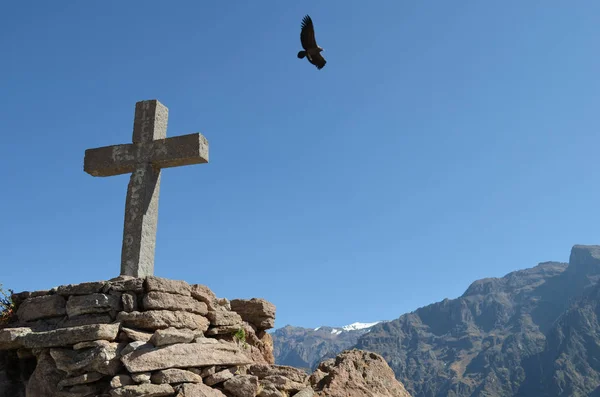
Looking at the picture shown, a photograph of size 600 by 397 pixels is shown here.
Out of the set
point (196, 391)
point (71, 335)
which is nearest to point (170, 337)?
point (196, 391)

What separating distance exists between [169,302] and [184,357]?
895mm

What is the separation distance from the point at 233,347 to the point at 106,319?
78.1 inches

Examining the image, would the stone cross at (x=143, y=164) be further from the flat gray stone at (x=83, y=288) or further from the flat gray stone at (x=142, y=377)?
the flat gray stone at (x=142, y=377)

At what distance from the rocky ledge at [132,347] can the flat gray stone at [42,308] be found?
0.02 meters

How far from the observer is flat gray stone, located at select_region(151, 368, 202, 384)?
25.8ft

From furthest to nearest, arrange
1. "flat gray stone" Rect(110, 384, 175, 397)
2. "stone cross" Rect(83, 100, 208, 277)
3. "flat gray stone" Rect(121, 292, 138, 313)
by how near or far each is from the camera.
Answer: "stone cross" Rect(83, 100, 208, 277)
"flat gray stone" Rect(121, 292, 138, 313)
"flat gray stone" Rect(110, 384, 175, 397)

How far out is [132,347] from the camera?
7922 mm

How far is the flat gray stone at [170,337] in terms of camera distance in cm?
809

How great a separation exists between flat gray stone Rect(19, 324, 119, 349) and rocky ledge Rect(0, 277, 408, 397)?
0.05 ft

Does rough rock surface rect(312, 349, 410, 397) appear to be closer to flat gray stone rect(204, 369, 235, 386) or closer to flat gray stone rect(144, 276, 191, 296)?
flat gray stone rect(204, 369, 235, 386)

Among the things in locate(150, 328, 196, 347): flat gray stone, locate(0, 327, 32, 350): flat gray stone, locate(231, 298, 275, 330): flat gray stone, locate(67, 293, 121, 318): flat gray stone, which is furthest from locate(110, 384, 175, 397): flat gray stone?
locate(231, 298, 275, 330): flat gray stone

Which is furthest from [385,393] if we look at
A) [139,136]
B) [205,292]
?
[139,136]

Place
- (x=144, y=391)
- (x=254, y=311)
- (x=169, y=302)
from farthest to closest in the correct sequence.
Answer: (x=254, y=311), (x=169, y=302), (x=144, y=391)

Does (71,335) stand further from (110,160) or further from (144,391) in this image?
(110,160)
